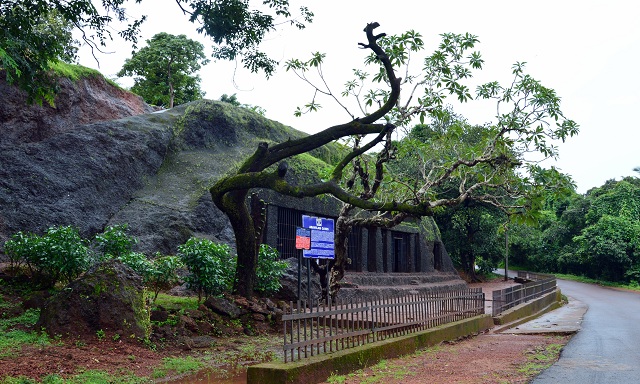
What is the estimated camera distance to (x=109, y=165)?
54.7 ft

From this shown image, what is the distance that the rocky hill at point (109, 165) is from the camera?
14805 millimetres

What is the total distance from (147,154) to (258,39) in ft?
24.6

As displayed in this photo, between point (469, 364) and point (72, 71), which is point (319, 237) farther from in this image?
point (72, 71)

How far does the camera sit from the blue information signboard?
1092 centimetres

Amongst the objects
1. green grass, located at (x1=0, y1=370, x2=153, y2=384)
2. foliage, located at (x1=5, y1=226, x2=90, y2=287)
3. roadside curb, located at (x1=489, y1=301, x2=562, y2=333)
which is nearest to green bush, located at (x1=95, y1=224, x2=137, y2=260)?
foliage, located at (x1=5, y1=226, x2=90, y2=287)

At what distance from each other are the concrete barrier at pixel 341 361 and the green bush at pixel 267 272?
376cm

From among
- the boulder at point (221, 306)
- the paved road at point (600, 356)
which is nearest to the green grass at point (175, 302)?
the boulder at point (221, 306)

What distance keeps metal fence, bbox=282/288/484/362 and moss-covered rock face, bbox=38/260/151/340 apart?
2.51m

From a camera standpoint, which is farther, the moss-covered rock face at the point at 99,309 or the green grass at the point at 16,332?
the moss-covered rock face at the point at 99,309

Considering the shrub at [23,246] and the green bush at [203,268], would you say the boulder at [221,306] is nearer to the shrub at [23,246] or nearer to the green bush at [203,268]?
the green bush at [203,268]

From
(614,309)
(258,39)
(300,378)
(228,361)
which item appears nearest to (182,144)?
(258,39)

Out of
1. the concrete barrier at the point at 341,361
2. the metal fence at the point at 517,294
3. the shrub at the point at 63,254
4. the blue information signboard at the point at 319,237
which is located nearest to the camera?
the concrete barrier at the point at 341,361

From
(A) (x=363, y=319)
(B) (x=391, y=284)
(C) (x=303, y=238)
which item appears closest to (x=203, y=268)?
(C) (x=303, y=238)

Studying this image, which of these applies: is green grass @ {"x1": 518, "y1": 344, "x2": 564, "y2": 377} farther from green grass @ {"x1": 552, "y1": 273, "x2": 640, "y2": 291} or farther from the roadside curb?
green grass @ {"x1": 552, "y1": 273, "x2": 640, "y2": 291}
